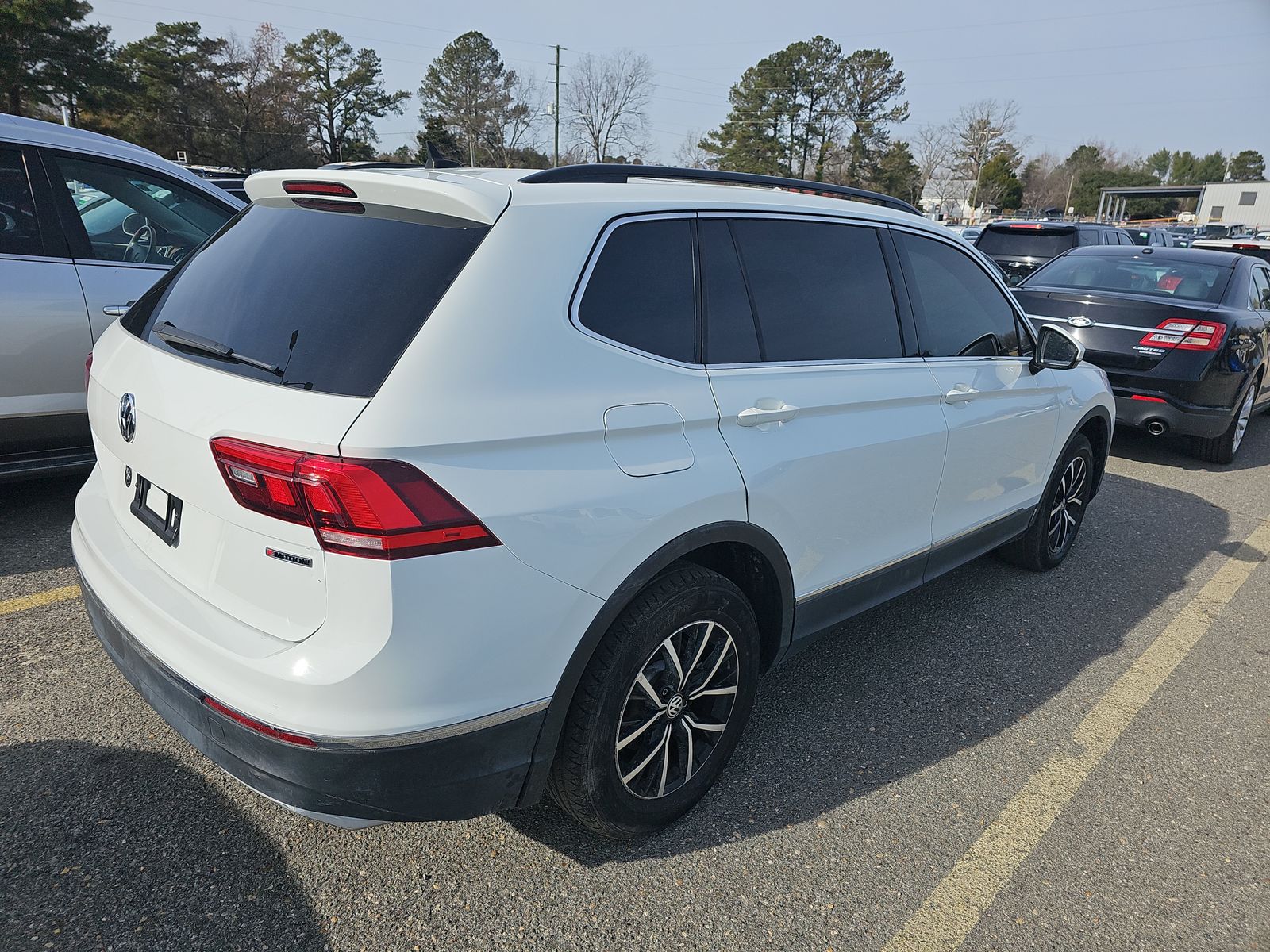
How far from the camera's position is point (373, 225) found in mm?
2094

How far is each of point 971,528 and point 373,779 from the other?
9.06ft

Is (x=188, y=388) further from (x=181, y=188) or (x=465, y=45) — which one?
(x=465, y=45)

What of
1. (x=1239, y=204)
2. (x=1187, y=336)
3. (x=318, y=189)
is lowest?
(x=1187, y=336)

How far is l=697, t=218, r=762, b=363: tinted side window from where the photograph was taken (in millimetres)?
2447

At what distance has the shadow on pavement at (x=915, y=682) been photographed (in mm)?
2592

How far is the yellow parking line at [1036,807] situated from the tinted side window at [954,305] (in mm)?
1515

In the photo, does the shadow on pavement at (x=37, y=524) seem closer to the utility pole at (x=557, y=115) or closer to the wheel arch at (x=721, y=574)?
the wheel arch at (x=721, y=574)

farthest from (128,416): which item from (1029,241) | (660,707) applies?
(1029,241)

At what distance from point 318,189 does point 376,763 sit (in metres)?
1.49

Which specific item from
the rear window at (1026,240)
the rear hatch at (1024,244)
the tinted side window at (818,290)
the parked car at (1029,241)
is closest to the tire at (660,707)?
the tinted side window at (818,290)

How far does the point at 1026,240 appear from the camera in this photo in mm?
12102

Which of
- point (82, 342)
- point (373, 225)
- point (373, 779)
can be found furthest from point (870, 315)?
point (82, 342)

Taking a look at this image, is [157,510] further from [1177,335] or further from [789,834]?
[1177,335]

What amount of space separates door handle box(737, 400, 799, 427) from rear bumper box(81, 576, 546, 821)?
99 centimetres
